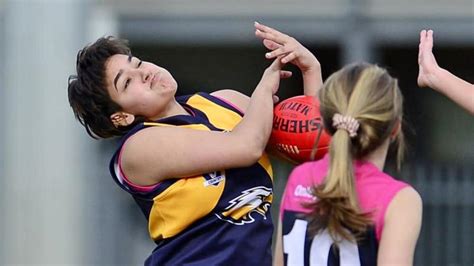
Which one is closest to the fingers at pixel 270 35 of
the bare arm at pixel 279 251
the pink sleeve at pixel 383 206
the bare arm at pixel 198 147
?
the bare arm at pixel 198 147

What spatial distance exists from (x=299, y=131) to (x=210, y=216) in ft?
1.33

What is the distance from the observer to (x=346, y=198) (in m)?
3.63

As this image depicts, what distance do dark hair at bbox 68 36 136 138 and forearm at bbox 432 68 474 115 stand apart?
1053mm

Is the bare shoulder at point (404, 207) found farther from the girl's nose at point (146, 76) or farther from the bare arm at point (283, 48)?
the girl's nose at point (146, 76)

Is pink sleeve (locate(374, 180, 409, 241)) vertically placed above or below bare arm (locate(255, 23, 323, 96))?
below

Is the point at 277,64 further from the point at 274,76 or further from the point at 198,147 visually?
the point at 198,147

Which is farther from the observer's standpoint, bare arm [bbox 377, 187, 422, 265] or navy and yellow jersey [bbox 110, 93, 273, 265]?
navy and yellow jersey [bbox 110, 93, 273, 265]

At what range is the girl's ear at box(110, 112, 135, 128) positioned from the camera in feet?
13.9

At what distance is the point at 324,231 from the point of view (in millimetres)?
3697

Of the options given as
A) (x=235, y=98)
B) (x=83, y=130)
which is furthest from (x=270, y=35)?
(x=83, y=130)

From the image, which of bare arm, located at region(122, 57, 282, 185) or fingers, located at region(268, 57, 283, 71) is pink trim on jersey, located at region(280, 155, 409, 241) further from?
fingers, located at region(268, 57, 283, 71)

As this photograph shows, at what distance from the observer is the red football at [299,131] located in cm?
418

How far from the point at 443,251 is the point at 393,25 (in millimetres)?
2648

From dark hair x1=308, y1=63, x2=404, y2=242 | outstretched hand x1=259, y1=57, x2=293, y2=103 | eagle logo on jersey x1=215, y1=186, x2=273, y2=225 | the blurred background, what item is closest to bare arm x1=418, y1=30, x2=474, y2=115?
dark hair x1=308, y1=63, x2=404, y2=242
